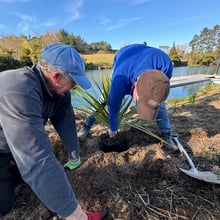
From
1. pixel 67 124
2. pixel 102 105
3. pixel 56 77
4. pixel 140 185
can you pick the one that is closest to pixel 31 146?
pixel 56 77

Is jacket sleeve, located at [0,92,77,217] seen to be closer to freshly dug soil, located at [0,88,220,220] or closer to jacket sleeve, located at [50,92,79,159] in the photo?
freshly dug soil, located at [0,88,220,220]

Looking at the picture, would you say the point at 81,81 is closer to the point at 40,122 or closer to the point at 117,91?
the point at 40,122

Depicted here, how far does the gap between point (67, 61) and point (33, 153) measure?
50 centimetres

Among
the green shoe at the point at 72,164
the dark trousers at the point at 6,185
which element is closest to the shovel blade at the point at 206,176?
the green shoe at the point at 72,164

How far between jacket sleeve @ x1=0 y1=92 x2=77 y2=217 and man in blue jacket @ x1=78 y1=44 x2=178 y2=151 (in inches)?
33.2

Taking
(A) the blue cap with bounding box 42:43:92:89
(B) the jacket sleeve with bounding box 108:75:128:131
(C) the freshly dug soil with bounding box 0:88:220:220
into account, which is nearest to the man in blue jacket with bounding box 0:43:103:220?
(A) the blue cap with bounding box 42:43:92:89

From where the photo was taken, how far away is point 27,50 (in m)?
12.1

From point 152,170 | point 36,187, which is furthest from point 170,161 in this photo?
point 36,187

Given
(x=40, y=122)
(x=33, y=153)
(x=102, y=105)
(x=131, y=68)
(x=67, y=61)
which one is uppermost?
(x=67, y=61)

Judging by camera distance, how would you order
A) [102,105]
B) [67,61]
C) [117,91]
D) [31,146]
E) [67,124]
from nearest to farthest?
1. [31,146]
2. [67,61]
3. [67,124]
4. [117,91]
5. [102,105]

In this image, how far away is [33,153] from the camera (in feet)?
3.11

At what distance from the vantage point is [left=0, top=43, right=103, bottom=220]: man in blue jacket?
95 cm

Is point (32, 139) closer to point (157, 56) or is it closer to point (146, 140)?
point (157, 56)

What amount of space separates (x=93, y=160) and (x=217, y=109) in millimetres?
2525
